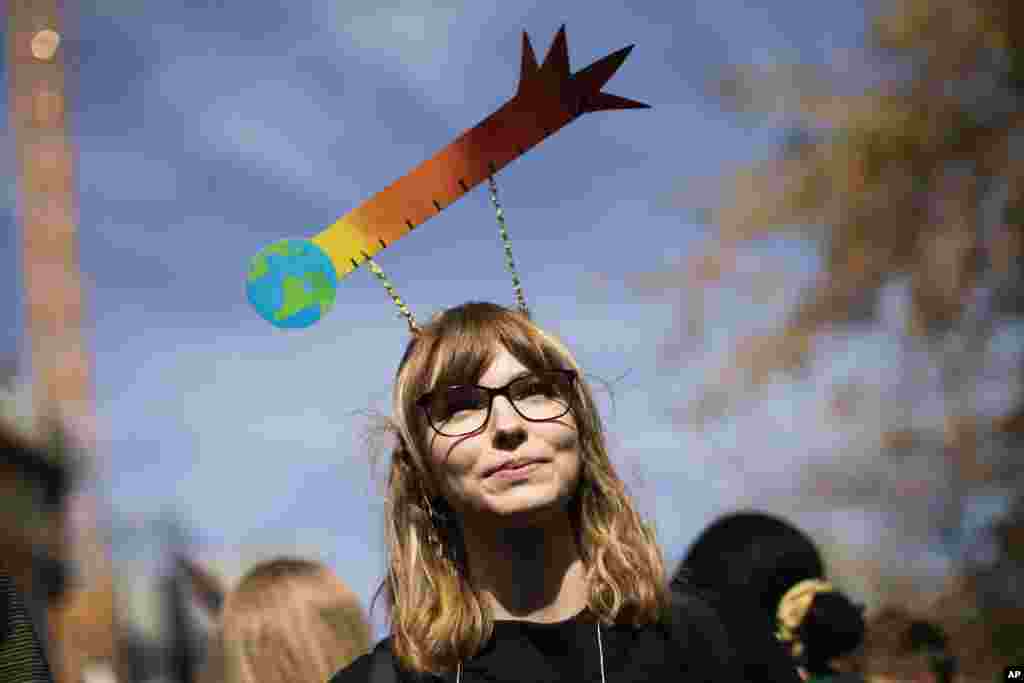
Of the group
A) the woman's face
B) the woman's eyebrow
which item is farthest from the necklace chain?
the woman's eyebrow

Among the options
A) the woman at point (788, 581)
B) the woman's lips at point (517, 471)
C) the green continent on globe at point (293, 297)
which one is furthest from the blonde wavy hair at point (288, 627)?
the woman's lips at point (517, 471)

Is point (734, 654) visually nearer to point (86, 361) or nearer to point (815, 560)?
point (815, 560)

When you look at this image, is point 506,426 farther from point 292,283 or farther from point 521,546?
point 292,283

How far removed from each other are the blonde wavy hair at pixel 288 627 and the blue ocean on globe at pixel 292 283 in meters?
1.28

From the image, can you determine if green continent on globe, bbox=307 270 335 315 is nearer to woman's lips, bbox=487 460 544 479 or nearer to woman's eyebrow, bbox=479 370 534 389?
woman's eyebrow, bbox=479 370 534 389

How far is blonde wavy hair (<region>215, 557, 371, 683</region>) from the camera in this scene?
3670 mm

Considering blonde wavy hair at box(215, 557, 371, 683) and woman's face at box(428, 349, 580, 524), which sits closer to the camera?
woman's face at box(428, 349, 580, 524)

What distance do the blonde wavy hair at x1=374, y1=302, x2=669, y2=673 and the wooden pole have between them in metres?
51.7

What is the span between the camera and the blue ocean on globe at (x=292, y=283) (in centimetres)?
271

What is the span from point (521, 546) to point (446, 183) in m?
0.78

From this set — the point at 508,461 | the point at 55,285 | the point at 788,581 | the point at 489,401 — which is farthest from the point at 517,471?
the point at 55,285

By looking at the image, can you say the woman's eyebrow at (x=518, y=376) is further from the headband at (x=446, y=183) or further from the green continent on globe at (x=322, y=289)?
the green continent on globe at (x=322, y=289)

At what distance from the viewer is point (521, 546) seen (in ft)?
8.29

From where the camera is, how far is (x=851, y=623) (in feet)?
13.1
